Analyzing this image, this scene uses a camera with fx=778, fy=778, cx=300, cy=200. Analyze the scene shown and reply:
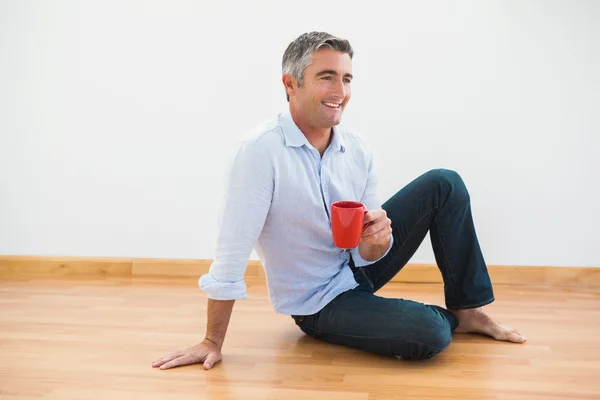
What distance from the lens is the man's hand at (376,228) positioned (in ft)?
Answer: 7.20

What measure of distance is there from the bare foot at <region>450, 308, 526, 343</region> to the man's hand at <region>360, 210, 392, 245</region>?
54 centimetres

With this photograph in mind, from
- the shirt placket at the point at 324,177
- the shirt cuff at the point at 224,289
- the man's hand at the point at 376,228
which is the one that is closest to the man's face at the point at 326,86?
the shirt placket at the point at 324,177

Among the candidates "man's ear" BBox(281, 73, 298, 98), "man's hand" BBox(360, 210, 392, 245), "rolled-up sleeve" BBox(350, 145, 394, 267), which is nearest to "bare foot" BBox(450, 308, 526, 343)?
"rolled-up sleeve" BBox(350, 145, 394, 267)

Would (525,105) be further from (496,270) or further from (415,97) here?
(496,270)

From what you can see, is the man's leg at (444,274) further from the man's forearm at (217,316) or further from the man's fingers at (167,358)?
the man's fingers at (167,358)

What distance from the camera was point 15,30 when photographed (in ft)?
12.3

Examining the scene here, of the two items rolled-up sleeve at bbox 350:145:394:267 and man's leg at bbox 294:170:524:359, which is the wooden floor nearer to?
man's leg at bbox 294:170:524:359

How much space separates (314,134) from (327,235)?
0.32 meters

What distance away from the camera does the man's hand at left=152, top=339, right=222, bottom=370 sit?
7.53 feet

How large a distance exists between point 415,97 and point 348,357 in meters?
1.48

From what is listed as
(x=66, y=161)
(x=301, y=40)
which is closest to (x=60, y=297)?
(x=66, y=161)

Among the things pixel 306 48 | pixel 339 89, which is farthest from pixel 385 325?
pixel 306 48

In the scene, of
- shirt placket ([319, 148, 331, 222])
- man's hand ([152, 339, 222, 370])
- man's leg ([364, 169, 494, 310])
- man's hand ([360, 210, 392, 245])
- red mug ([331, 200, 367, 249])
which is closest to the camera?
red mug ([331, 200, 367, 249])

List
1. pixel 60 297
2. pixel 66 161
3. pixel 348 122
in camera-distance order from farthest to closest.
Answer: pixel 66 161
pixel 348 122
pixel 60 297
